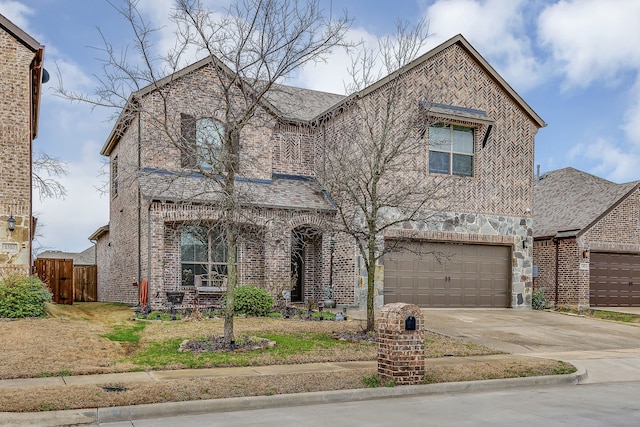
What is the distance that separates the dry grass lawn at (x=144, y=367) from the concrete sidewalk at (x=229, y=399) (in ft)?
0.71

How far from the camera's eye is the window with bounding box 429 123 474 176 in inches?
842

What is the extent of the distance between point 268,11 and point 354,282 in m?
10.1

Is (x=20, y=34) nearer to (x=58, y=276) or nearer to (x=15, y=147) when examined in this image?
(x=15, y=147)

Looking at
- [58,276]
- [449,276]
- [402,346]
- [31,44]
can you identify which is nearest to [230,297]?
[402,346]

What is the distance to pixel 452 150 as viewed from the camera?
21719 mm

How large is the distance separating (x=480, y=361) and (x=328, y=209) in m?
9.05

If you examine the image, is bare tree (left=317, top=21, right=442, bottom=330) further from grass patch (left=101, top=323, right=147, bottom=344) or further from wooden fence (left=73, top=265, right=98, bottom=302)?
wooden fence (left=73, top=265, right=98, bottom=302)

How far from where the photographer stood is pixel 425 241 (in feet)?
69.5

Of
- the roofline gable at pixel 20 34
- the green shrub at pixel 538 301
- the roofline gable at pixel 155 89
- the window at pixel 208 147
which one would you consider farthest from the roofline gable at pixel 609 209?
the roofline gable at pixel 20 34

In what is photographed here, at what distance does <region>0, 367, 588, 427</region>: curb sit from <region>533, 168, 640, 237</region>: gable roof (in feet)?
53.0

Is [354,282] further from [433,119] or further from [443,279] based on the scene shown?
[433,119]

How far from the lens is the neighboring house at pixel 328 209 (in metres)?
18.5

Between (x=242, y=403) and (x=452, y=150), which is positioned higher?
(x=452, y=150)

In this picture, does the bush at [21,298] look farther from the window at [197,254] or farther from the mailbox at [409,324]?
the mailbox at [409,324]
